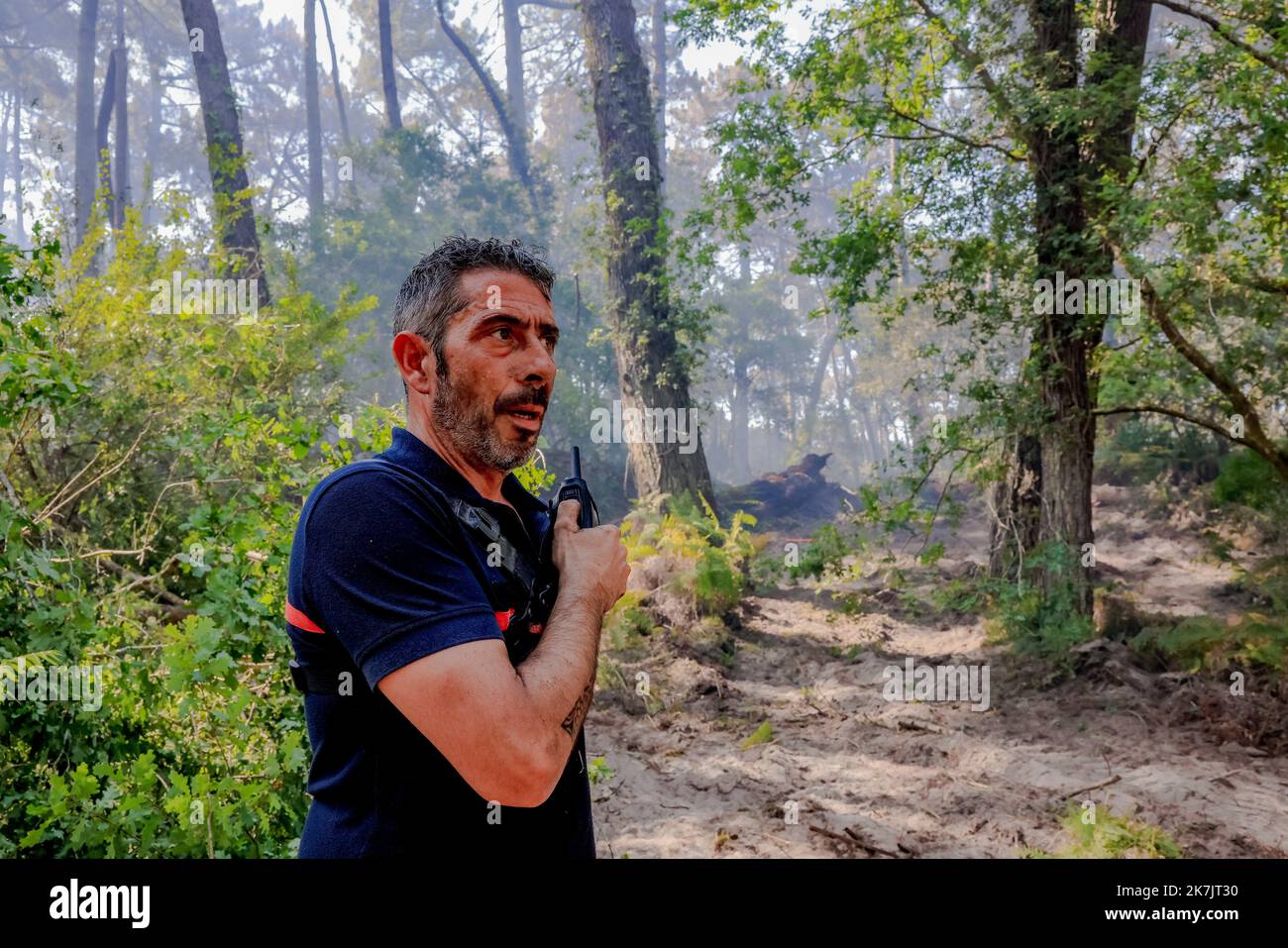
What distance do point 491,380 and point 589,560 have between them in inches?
17.0

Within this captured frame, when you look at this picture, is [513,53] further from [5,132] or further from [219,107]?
[5,132]

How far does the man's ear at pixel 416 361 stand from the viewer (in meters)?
1.95

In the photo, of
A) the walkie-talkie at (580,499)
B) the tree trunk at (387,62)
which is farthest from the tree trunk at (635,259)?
the tree trunk at (387,62)

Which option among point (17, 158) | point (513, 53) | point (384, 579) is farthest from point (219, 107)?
point (17, 158)

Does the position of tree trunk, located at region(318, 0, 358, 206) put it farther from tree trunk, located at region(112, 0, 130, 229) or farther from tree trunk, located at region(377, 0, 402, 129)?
tree trunk, located at region(112, 0, 130, 229)

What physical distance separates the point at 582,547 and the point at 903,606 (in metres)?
10.4

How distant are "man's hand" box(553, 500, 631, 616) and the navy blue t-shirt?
0.40ft

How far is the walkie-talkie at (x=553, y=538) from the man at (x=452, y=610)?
26 millimetres

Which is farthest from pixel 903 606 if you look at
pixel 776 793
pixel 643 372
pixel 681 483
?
pixel 776 793

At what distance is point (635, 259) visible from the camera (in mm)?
12453

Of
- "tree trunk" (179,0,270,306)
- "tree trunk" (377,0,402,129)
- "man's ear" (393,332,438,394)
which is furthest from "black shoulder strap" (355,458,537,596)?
"tree trunk" (377,0,402,129)

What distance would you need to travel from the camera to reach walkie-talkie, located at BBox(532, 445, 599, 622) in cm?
185

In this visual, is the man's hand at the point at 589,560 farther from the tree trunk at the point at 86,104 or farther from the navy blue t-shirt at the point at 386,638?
the tree trunk at the point at 86,104

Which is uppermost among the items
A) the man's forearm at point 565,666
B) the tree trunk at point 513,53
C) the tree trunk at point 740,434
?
the tree trunk at point 513,53
